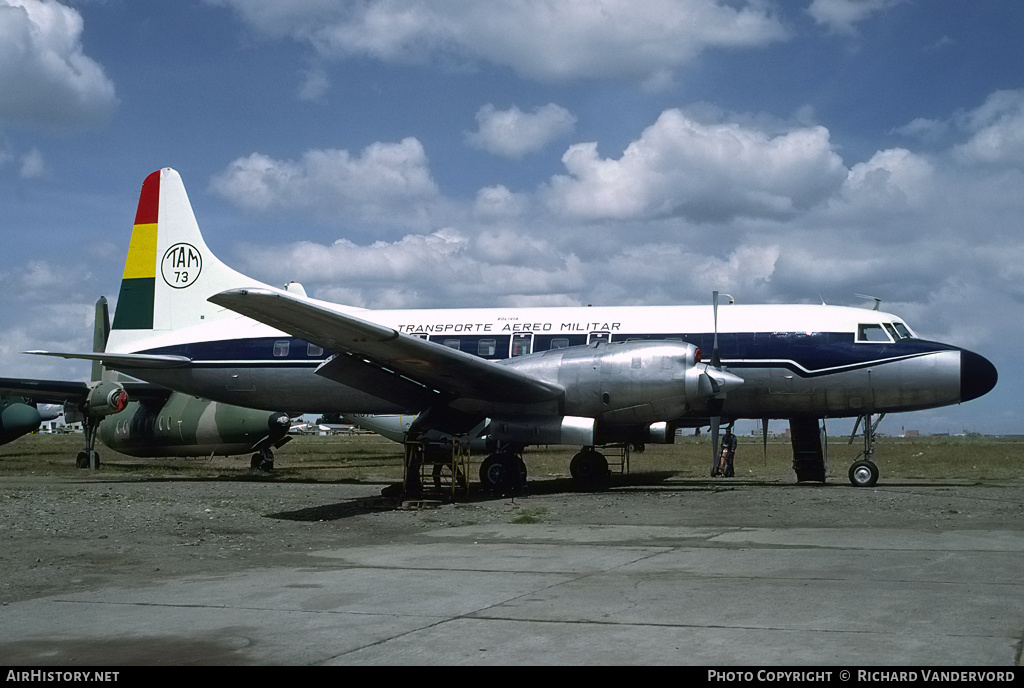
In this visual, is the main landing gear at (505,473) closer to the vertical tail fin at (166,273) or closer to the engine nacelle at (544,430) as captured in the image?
the engine nacelle at (544,430)

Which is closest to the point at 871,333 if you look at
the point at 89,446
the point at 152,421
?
the point at 152,421

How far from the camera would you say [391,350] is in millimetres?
16328

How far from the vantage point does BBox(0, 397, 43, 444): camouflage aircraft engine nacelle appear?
3316 cm

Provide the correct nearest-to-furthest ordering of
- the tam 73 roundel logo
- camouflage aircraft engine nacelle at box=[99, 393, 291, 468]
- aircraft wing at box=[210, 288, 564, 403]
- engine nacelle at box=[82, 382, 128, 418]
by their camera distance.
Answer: aircraft wing at box=[210, 288, 564, 403]
the tam 73 roundel logo
camouflage aircraft engine nacelle at box=[99, 393, 291, 468]
engine nacelle at box=[82, 382, 128, 418]

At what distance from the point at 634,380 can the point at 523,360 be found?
8.00ft


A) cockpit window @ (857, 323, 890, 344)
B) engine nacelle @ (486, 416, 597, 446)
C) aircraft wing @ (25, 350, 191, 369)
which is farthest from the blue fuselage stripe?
aircraft wing @ (25, 350, 191, 369)

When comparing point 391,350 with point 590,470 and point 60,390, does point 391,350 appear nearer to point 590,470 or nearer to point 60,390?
point 590,470

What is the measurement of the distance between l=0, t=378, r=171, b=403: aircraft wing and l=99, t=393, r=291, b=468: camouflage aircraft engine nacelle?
443 millimetres

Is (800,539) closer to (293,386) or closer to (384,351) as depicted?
(384,351)

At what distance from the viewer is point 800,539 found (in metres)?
11.4

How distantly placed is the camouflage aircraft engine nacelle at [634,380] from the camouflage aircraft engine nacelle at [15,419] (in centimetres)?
2333

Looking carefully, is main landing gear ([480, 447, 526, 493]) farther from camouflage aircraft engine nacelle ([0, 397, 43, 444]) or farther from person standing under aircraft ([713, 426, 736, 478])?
camouflage aircraft engine nacelle ([0, 397, 43, 444])

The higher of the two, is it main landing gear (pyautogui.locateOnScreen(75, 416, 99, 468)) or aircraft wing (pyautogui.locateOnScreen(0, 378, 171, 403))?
aircraft wing (pyautogui.locateOnScreen(0, 378, 171, 403))

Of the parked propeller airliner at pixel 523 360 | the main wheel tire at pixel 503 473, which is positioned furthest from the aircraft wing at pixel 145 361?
the main wheel tire at pixel 503 473
